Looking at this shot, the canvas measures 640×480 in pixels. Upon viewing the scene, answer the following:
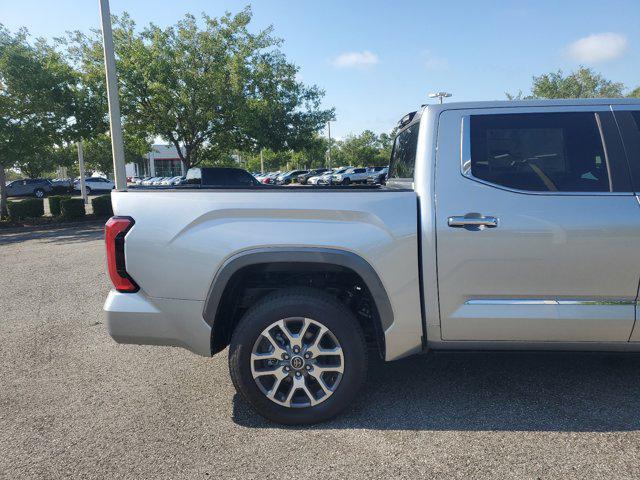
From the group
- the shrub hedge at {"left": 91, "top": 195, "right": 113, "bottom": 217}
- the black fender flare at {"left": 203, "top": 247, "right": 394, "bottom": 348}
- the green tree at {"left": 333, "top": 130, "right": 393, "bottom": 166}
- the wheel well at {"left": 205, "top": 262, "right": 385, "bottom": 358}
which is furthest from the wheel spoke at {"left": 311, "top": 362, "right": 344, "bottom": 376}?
the green tree at {"left": 333, "top": 130, "right": 393, "bottom": 166}

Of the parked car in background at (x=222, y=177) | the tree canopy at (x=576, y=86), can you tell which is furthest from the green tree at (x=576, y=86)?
the parked car in background at (x=222, y=177)

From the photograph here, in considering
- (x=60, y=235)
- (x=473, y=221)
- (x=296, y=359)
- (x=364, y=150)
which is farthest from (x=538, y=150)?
→ (x=364, y=150)

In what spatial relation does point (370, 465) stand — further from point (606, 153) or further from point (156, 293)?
point (606, 153)

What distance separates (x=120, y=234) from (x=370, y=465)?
1.94 metres

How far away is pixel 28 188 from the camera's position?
3738 centimetres

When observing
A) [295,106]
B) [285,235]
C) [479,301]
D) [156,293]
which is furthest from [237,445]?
[295,106]

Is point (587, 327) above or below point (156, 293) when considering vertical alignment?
below

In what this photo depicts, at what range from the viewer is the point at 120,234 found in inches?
112

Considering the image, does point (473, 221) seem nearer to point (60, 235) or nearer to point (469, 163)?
point (469, 163)

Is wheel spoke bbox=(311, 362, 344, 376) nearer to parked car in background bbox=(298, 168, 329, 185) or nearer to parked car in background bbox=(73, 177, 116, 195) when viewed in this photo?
parked car in background bbox=(298, 168, 329, 185)

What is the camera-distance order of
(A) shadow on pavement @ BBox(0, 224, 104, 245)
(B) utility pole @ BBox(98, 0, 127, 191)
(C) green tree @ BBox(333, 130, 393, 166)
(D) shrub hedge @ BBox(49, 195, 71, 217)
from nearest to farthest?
1. (B) utility pole @ BBox(98, 0, 127, 191)
2. (A) shadow on pavement @ BBox(0, 224, 104, 245)
3. (D) shrub hedge @ BBox(49, 195, 71, 217)
4. (C) green tree @ BBox(333, 130, 393, 166)

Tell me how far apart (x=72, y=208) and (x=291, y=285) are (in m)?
15.7

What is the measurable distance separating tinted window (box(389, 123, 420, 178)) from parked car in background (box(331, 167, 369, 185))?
38300 mm

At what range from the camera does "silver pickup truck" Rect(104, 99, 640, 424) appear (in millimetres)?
2752
